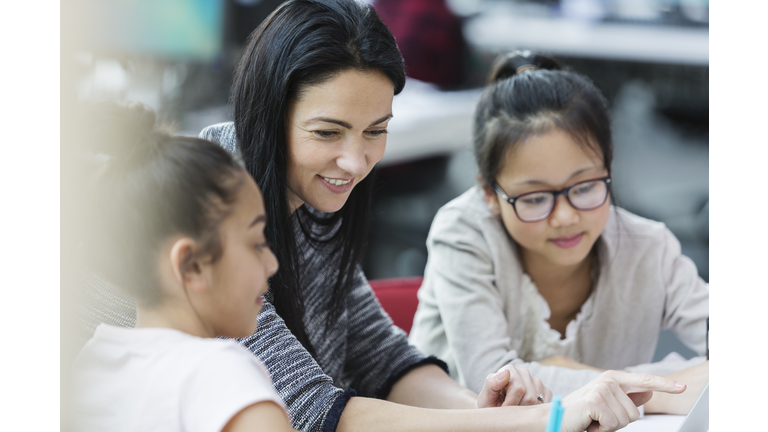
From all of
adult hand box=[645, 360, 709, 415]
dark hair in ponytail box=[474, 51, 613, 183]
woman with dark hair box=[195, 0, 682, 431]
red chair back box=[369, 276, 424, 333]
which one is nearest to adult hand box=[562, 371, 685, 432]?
woman with dark hair box=[195, 0, 682, 431]

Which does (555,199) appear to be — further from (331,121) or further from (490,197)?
(331,121)

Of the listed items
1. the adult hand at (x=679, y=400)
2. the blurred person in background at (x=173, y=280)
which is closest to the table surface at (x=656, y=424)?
the adult hand at (x=679, y=400)

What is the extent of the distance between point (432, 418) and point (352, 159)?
0.28 metres

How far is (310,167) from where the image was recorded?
772 mm

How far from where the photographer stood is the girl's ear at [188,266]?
50 centimetres

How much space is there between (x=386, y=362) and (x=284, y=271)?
0.33 m

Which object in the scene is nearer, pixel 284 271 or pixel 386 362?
pixel 284 271

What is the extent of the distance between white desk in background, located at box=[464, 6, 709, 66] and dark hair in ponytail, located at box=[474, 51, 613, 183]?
148cm

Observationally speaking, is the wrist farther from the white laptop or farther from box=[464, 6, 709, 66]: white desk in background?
box=[464, 6, 709, 66]: white desk in background

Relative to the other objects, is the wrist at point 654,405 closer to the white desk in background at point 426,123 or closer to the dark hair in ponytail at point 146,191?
the dark hair in ponytail at point 146,191
